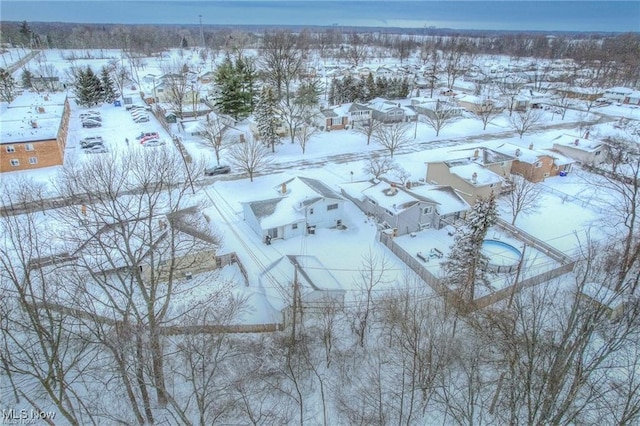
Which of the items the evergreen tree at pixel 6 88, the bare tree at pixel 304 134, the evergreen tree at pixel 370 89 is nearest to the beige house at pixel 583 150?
the bare tree at pixel 304 134

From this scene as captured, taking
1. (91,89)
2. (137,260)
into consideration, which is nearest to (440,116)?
(137,260)

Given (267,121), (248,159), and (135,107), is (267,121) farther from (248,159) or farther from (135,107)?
(135,107)

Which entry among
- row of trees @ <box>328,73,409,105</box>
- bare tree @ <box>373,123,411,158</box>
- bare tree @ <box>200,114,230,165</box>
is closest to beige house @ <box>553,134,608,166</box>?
bare tree @ <box>373,123,411,158</box>

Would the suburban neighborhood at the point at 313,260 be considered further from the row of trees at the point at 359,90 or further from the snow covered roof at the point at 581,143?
the row of trees at the point at 359,90

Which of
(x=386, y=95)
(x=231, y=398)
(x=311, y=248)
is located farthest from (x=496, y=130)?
(x=231, y=398)

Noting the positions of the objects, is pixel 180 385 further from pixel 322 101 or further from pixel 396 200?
pixel 322 101

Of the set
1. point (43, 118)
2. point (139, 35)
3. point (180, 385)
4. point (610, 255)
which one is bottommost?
point (180, 385)

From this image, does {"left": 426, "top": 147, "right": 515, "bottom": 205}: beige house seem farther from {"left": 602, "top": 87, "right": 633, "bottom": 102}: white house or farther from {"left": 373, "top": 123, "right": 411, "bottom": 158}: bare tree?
{"left": 602, "top": 87, "right": 633, "bottom": 102}: white house
